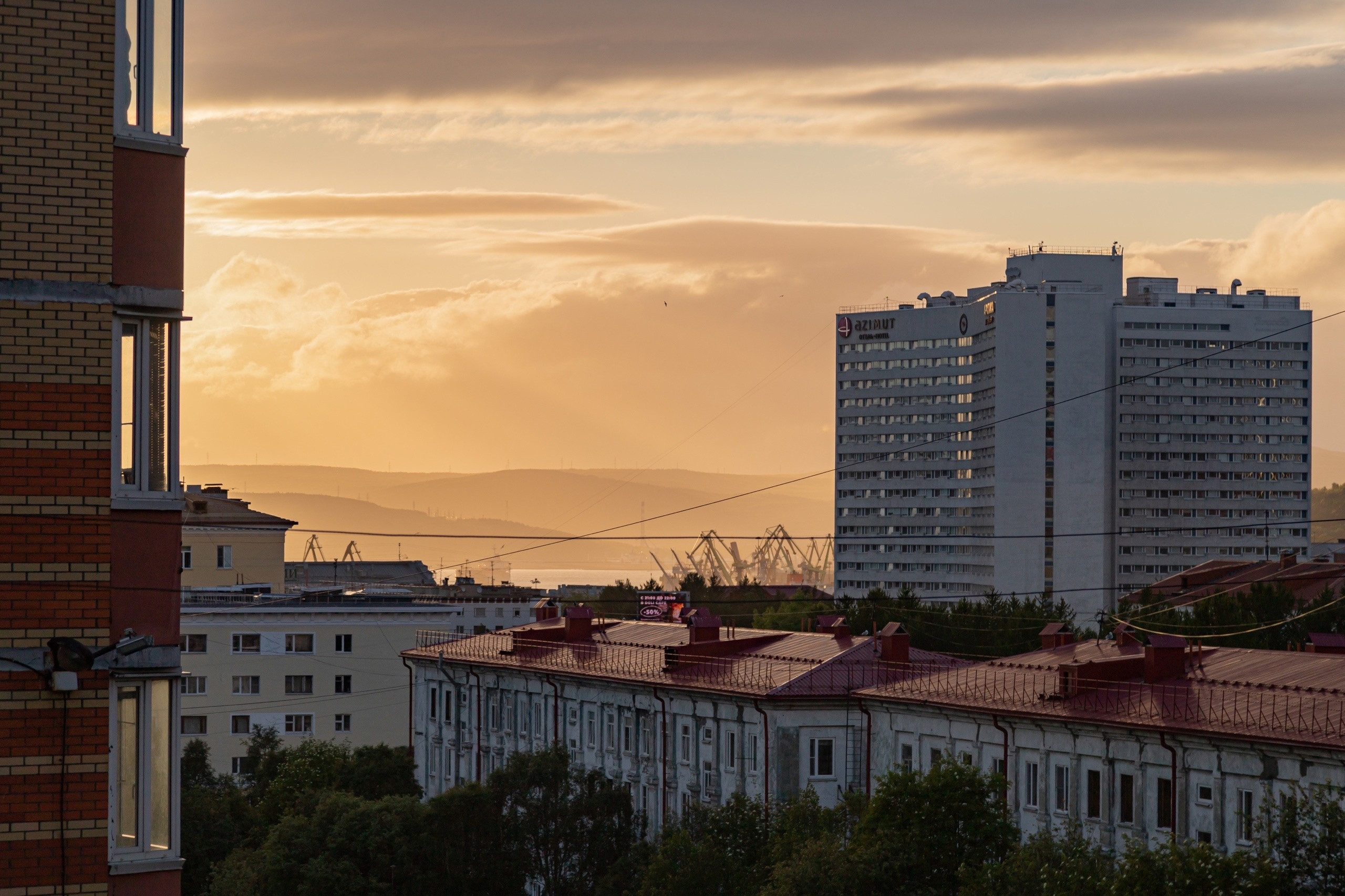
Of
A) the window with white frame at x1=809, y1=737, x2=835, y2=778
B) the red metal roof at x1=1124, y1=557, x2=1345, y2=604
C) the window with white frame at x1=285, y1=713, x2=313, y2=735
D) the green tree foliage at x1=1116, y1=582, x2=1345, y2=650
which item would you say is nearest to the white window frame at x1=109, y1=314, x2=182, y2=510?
the window with white frame at x1=809, y1=737, x2=835, y2=778

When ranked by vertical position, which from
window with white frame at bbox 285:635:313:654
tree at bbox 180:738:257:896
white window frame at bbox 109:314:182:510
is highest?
white window frame at bbox 109:314:182:510

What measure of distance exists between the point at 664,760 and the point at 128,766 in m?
64.8

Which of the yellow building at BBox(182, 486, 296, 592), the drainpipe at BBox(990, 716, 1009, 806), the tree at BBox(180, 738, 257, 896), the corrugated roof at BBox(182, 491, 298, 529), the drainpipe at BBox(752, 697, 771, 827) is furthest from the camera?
the yellow building at BBox(182, 486, 296, 592)

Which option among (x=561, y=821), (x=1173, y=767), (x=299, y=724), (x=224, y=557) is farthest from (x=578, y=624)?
(x=224, y=557)

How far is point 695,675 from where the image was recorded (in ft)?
267

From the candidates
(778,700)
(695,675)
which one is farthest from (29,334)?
(695,675)

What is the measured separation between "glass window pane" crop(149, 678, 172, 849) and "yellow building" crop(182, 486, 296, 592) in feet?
467

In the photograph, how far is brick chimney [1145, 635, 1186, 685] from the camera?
6147 centimetres

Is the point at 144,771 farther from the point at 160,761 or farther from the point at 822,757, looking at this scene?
the point at 822,757

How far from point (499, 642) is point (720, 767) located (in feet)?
98.4

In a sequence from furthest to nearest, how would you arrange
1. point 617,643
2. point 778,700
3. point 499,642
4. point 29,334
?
1. point 499,642
2. point 617,643
3. point 778,700
4. point 29,334

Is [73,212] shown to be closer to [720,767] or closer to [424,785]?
[720,767]

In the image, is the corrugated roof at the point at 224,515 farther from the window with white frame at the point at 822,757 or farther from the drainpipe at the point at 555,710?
the window with white frame at the point at 822,757

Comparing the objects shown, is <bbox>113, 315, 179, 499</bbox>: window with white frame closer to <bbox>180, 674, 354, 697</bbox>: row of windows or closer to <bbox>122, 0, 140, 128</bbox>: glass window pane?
<bbox>122, 0, 140, 128</bbox>: glass window pane
